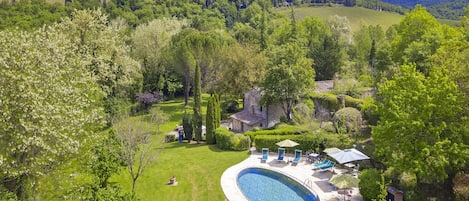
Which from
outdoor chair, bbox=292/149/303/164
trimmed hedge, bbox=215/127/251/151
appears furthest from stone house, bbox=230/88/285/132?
outdoor chair, bbox=292/149/303/164

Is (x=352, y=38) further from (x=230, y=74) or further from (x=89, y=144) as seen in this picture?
(x=89, y=144)

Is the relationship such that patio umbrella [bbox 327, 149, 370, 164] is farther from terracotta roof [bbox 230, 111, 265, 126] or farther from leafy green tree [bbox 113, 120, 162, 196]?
terracotta roof [bbox 230, 111, 265, 126]

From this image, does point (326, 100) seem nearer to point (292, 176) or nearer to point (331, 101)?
point (331, 101)

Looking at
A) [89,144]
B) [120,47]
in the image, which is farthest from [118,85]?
[89,144]

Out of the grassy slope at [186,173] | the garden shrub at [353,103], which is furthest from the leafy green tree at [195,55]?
the garden shrub at [353,103]

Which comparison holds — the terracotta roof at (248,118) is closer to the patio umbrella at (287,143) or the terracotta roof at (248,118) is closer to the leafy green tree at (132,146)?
the patio umbrella at (287,143)
